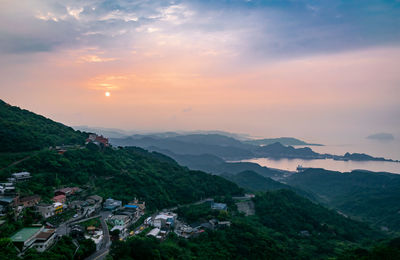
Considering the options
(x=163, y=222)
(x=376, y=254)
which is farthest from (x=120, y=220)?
(x=376, y=254)

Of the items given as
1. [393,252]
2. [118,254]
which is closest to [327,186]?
[393,252]

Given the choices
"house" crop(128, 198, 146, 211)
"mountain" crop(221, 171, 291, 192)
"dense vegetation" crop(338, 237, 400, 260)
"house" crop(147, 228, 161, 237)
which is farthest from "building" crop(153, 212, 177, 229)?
"mountain" crop(221, 171, 291, 192)

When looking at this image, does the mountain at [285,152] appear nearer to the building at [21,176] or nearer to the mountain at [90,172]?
the mountain at [90,172]

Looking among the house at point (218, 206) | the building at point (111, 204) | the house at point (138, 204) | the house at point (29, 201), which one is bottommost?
the house at point (218, 206)

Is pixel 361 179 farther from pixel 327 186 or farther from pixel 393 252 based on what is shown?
pixel 393 252

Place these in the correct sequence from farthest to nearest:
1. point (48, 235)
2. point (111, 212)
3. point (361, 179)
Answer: point (361, 179)
point (111, 212)
point (48, 235)

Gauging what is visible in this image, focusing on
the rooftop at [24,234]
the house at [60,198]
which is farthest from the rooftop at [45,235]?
the house at [60,198]
